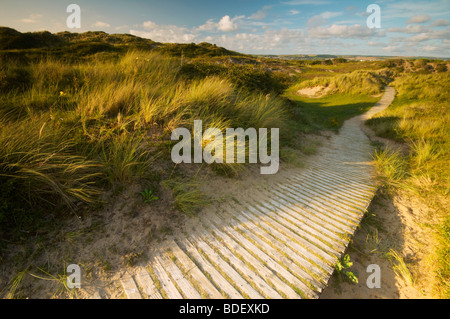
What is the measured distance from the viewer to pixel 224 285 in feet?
6.66

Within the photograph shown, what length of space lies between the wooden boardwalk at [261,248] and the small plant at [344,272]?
0.26ft

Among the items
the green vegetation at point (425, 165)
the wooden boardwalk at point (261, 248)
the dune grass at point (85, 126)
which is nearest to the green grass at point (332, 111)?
the green vegetation at point (425, 165)

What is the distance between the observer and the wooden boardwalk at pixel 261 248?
2.01 metres

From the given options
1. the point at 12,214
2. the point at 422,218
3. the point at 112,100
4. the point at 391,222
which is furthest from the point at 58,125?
the point at 422,218

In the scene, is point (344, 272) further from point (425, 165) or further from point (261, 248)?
point (425, 165)

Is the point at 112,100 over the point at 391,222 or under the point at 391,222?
over

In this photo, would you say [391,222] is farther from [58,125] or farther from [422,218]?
[58,125]

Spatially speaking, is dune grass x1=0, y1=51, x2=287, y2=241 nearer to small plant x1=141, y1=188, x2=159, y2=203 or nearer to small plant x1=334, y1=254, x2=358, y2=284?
small plant x1=141, y1=188, x2=159, y2=203

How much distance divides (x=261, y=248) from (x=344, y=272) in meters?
1.16

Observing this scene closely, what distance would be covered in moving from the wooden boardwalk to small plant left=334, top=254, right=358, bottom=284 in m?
0.08

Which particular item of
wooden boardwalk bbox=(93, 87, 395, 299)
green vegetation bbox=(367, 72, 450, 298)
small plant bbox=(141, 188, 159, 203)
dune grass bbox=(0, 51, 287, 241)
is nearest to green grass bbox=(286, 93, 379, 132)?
green vegetation bbox=(367, 72, 450, 298)

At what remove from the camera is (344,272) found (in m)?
2.55

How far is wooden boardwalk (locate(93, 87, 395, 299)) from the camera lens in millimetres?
2012

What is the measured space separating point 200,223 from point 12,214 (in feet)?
7.02
